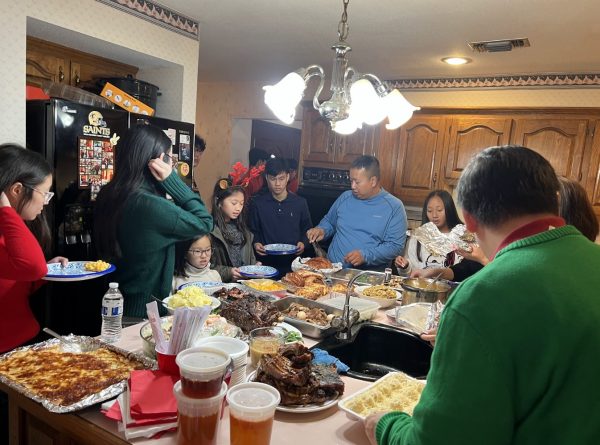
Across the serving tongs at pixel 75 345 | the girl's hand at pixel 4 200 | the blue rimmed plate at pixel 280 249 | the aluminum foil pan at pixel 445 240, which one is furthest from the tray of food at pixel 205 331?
the blue rimmed plate at pixel 280 249

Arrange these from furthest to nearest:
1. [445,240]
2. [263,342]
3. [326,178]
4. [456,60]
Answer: [326,178] → [456,60] → [445,240] → [263,342]

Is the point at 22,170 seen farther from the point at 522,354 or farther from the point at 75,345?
the point at 522,354

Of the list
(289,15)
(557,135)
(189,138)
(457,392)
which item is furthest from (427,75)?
(457,392)

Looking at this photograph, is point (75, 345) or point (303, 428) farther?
point (75, 345)

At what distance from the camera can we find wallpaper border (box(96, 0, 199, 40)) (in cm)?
300

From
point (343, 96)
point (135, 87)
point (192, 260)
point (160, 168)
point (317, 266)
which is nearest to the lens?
point (160, 168)

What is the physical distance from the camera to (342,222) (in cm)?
346

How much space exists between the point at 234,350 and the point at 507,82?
4077 mm

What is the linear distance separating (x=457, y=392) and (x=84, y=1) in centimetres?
305

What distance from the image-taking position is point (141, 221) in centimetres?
191

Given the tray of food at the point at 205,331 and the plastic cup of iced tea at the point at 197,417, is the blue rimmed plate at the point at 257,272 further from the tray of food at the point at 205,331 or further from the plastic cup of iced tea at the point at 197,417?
the plastic cup of iced tea at the point at 197,417

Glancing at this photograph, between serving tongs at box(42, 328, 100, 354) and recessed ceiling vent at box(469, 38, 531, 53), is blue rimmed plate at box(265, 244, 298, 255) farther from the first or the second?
recessed ceiling vent at box(469, 38, 531, 53)

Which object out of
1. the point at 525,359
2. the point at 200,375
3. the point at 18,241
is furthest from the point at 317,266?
the point at 525,359

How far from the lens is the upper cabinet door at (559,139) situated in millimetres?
3861
